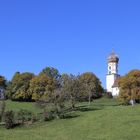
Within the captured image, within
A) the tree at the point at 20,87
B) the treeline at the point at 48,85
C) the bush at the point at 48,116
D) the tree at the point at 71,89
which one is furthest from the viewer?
the tree at the point at 20,87

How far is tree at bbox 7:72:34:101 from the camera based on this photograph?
137750 millimetres

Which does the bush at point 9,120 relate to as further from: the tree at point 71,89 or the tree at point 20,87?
the tree at point 20,87

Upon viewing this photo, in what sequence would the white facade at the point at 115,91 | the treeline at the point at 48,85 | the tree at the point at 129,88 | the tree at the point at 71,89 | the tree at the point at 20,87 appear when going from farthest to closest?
1. the white facade at the point at 115,91
2. the tree at the point at 20,87
3. the tree at the point at 129,88
4. the treeline at the point at 48,85
5. the tree at the point at 71,89

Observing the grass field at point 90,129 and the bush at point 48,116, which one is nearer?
the grass field at point 90,129

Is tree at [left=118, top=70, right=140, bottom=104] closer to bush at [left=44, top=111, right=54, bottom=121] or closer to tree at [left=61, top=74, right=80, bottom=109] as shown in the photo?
tree at [left=61, top=74, right=80, bottom=109]

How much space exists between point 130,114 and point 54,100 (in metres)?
18.2

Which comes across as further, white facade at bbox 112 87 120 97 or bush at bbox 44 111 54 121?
white facade at bbox 112 87 120 97

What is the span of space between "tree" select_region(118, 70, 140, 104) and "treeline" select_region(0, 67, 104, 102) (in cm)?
782

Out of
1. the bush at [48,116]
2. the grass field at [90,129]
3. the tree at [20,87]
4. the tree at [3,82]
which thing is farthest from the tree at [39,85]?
the grass field at [90,129]

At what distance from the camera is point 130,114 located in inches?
2842

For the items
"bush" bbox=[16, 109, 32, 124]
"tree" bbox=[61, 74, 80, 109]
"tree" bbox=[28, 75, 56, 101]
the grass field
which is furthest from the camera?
"tree" bbox=[28, 75, 56, 101]

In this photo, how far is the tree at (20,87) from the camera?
452 ft

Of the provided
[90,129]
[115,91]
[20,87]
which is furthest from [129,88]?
[115,91]

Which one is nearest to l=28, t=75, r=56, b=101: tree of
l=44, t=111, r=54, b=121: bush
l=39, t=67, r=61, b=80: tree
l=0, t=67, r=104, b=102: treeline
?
l=0, t=67, r=104, b=102: treeline
